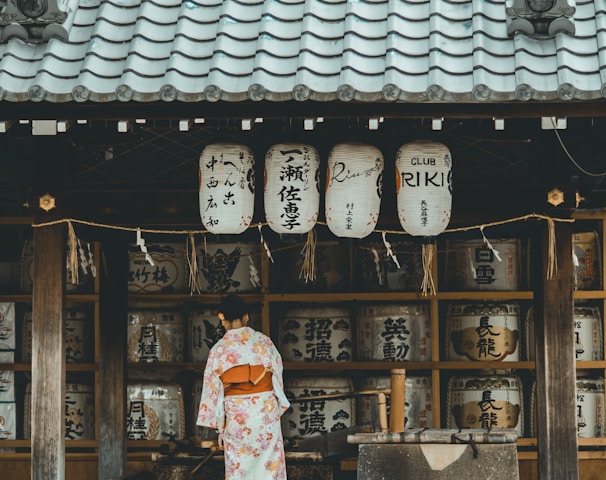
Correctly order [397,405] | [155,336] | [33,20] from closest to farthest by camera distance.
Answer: [33,20], [397,405], [155,336]

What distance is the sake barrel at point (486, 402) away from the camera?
10297 mm

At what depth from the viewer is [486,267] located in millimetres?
10570

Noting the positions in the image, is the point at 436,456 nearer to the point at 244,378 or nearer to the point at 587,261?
the point at 244,378

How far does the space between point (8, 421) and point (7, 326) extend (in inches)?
36.1

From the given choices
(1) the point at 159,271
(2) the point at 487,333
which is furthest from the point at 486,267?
(1) the point at 159,271

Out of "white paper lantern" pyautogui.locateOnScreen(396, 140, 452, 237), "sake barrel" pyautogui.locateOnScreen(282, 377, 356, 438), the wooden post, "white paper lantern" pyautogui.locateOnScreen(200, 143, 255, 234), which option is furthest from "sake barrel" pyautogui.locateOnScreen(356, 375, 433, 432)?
"white paper lantern" pyautogui.locateOnScreen(200, 143, 255, 234)

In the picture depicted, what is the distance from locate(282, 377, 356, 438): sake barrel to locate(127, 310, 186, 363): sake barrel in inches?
46.2

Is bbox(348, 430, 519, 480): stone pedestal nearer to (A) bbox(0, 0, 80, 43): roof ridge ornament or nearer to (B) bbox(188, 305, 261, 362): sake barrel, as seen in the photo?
(B) bbox(188, 305, 261, 362): sake barrel

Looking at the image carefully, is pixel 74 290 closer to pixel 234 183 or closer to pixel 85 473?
pixel 85 473

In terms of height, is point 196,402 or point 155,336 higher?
point 155,336

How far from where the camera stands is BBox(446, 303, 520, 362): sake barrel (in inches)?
409

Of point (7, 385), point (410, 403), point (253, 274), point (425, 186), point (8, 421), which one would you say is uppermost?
point (425, 186)

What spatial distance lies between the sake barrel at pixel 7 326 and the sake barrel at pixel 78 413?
1.63 ft

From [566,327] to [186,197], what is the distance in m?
2.99
